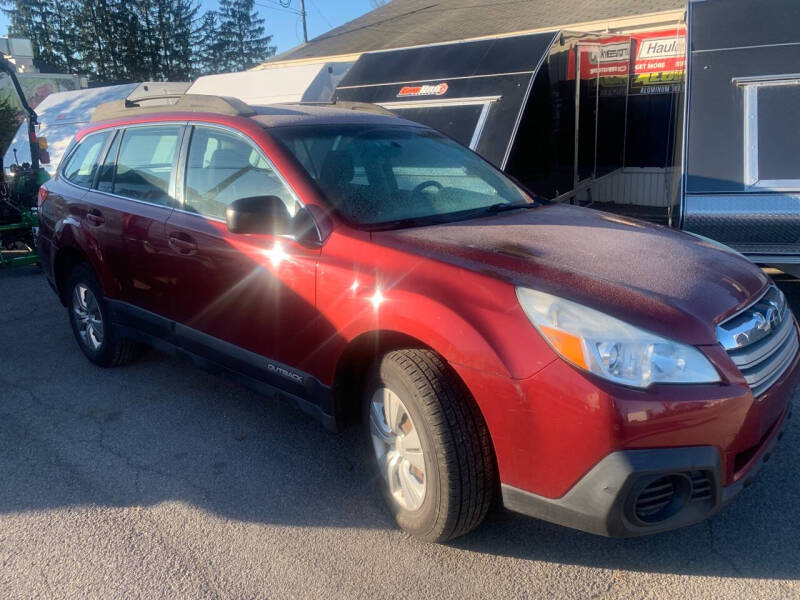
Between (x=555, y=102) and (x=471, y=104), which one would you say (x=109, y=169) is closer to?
(x=471, y=104)

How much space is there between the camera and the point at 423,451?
2770 mm

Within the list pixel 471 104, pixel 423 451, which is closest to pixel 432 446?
pixel 423 451

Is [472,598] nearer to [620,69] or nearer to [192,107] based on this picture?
[192,107]

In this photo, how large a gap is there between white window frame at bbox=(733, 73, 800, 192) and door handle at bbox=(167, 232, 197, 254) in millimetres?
4178

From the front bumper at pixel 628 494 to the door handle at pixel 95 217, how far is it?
10.9 ft

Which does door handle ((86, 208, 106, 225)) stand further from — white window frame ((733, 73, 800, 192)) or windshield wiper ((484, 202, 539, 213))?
white window frame ((733, 73, 800, 192))

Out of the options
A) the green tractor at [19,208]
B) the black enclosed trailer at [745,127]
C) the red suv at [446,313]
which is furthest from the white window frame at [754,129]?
the green tractor at [19,208]

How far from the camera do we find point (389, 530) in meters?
3.10

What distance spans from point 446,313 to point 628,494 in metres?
Result: 0.89

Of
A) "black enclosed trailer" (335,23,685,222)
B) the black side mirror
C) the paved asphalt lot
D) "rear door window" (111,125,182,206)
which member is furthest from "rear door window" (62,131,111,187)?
"black enclosed trailer" (335,23,685,222)

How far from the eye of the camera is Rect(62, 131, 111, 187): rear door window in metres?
4.95

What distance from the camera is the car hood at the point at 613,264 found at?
2494 mm

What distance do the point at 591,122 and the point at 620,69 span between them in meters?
1.08

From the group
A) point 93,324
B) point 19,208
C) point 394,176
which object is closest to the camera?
point 394,176
